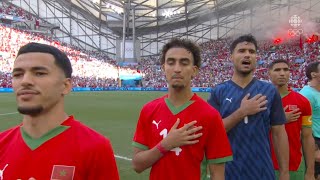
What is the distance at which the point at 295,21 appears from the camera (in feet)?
141

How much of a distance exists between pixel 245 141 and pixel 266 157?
222 millimetres

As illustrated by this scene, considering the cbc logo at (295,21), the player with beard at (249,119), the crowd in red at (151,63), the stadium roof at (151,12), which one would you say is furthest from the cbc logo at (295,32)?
the player with beard at (249,119)

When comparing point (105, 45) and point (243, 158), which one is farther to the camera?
point (105, 45)

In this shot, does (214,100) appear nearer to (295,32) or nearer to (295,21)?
(295,32)

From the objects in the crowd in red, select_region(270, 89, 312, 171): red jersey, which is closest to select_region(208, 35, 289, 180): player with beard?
select_region(270, 89, 312, 171): red jersey

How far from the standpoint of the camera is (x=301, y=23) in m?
42.4

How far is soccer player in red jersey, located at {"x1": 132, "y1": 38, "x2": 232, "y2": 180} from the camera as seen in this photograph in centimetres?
257

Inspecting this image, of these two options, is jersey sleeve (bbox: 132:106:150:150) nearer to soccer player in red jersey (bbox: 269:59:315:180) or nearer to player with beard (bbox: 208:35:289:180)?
player with beard (bbox: 208:35:289:180)

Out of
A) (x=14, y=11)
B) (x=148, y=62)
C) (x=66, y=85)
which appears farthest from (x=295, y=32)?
(x=66, y=85)

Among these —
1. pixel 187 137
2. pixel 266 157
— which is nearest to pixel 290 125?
pixel 266 157

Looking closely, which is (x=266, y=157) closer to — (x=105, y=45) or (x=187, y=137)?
(x=187, y=137)

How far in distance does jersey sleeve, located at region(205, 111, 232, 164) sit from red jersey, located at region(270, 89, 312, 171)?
1667 mm

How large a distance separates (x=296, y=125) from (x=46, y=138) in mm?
2881

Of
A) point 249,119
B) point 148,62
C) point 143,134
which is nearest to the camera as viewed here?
point 143,134
